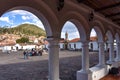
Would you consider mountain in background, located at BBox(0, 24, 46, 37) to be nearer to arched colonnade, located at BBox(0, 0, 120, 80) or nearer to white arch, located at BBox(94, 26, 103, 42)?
white arch, located at BBox(94, 26, 103, 42)

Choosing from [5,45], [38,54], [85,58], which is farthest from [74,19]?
[5,45]

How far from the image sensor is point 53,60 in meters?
4.26

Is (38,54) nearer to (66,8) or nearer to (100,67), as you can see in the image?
(100,67)

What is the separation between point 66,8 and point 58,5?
1.68 ft

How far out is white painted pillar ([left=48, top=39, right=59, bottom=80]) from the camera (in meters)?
4.21

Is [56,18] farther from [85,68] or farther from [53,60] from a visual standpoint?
[85,68]

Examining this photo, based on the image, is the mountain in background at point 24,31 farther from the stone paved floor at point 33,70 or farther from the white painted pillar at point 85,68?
the white painted pillar at point 85,68

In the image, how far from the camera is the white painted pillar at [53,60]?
4.21 metres

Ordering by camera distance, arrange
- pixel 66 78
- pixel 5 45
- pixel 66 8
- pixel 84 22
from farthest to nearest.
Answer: pixel 5 45
pixel 66 78
pixel 84 22
pixel 66 8

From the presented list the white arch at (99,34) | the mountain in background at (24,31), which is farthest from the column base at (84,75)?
the mountain in background at (24,31)

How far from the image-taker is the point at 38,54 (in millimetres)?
28641

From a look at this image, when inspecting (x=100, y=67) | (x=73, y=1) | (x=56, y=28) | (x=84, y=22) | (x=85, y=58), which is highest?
(x=73, y=1)

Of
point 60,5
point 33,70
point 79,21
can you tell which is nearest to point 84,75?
point 79,21

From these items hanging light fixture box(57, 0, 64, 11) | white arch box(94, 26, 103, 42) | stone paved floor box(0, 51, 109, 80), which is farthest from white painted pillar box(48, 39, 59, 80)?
stone paved floor box(0, 51, 109, 80)
